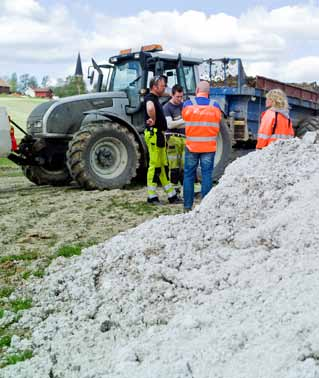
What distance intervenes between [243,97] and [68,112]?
440cm

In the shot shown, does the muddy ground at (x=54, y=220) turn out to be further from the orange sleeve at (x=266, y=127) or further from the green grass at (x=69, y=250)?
the orange sleeve at (x=266, y=127)

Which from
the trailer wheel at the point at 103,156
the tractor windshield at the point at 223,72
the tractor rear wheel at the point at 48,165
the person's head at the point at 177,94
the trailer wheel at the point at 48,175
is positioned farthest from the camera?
the tractor windshield at the point at 223,72

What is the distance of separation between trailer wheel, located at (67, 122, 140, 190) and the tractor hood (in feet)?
2.16

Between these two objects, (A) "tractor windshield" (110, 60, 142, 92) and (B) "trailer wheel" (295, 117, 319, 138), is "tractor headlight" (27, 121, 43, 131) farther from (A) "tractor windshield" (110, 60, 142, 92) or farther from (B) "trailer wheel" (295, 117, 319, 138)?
(B) "trailer wheel" (295, 117, 319, 138)

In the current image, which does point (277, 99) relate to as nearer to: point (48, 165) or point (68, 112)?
point (68, 112)

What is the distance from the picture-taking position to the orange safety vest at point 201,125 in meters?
7.08

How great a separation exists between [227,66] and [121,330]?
1053 centimetres

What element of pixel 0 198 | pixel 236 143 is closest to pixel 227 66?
pixel 236 143

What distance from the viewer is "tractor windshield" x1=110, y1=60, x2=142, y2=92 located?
9961 mm

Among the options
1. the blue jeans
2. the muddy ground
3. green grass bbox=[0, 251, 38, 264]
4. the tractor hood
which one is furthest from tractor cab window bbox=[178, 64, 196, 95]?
green grass bbox=[0, 251, 38, 264]

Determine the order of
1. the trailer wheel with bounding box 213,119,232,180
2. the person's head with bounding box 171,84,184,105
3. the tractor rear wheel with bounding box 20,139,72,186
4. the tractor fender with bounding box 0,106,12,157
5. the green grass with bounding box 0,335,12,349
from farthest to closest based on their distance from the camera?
the trailer wheel with bounding box 213,119,232,180, the tractor rear wheel with bounding box 20,139,72,186, the tractor fender with bounding box 0,106,12,157, the person's head with bounding box 171,84,184,105, the green grass with bounding box 0,335,12,349

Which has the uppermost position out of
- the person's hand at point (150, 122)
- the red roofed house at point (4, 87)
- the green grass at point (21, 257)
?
the red roofed house at point (4, 87)

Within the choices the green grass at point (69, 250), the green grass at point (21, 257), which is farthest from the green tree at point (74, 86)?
the green grass at point (21, 257)

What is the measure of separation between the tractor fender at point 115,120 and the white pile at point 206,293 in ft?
14.0
